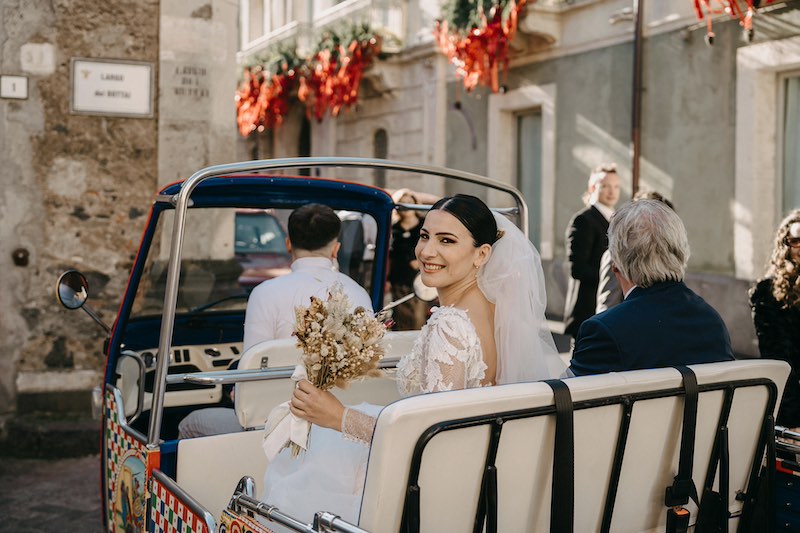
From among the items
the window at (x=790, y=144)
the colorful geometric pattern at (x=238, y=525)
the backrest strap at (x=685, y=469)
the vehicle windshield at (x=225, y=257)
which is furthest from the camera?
the window at (x=790, y=144)

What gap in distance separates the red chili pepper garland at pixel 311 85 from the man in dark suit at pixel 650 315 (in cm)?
1520

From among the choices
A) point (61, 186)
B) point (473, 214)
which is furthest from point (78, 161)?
point (473, 214)

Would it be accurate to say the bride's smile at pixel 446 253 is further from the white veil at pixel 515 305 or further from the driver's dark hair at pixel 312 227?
the driver's dark hair at pixel 312 227

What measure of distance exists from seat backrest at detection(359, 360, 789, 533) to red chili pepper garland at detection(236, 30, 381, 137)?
51.4 ft

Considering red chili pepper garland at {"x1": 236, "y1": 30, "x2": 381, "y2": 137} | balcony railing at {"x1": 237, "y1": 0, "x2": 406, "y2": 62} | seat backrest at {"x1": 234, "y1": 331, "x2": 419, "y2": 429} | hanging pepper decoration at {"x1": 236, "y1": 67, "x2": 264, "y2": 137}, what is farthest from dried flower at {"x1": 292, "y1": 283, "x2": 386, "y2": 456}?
hanging pepper decoration at {"x1": 236, "y1": 67, "x2": 264, "y2": 137}

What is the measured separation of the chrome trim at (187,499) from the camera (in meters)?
2.59

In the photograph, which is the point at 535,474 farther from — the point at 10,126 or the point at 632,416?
the point at 10,126

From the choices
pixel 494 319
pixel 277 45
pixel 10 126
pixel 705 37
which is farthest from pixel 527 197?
pixel 494 319

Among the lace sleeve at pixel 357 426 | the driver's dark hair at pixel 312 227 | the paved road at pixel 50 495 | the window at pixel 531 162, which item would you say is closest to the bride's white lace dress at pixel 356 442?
the lace sleeve at pixel 357 426

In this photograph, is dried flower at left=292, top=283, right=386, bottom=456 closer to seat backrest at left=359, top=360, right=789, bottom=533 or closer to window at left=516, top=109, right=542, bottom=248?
seat backrest at left=359, top=360, right=789, bottom=533

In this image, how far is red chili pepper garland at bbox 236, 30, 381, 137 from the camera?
18266 mm

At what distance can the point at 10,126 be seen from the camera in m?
6.95

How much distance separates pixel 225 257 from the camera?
7.26m

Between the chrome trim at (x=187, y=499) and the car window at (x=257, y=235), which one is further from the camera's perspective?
the car window at (x=257, y=235)
